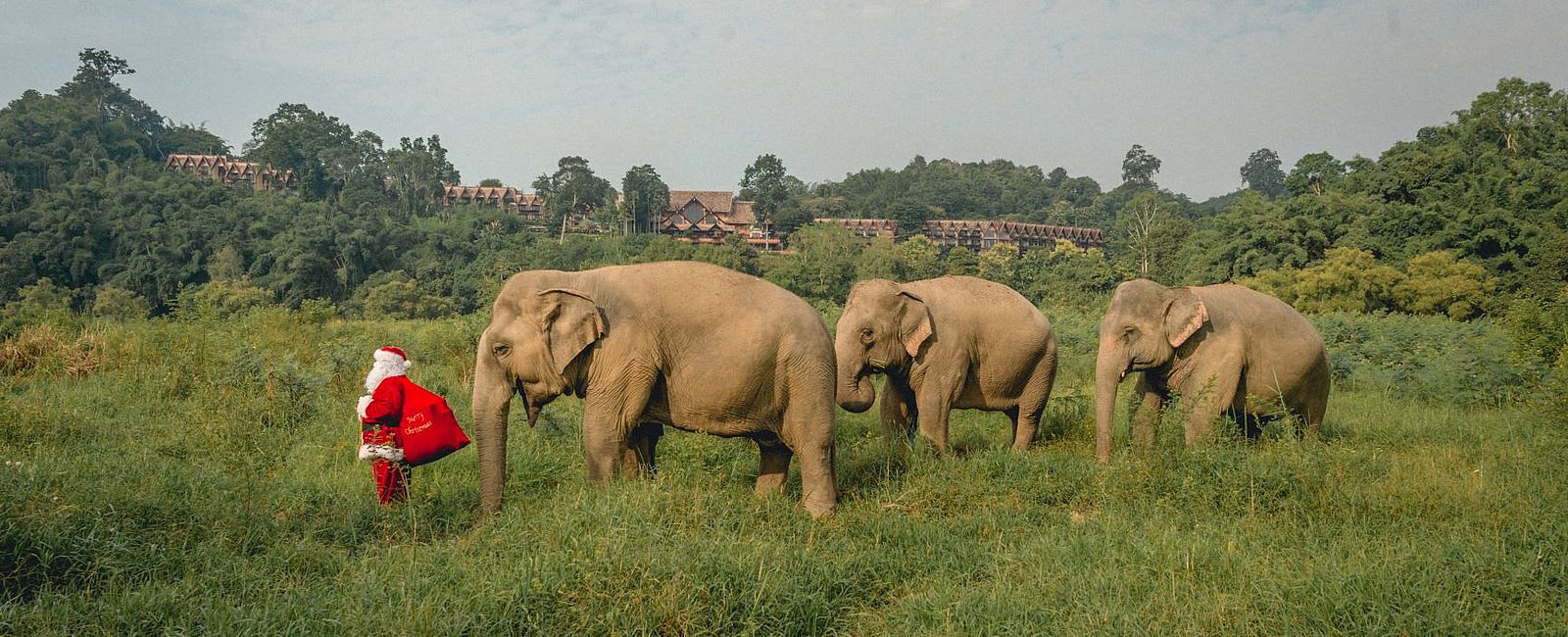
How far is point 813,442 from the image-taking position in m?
6.25

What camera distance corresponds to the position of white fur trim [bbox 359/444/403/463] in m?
5.95

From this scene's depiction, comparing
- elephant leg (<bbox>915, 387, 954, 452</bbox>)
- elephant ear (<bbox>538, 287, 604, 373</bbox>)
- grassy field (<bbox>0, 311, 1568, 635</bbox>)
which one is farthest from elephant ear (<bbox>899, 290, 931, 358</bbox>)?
elephant ear (<bbox>538, 287, 604, 373</bbox>)

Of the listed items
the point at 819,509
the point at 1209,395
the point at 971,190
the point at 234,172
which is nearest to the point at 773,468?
the point at 819,509

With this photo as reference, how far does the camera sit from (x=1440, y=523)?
5754 mm

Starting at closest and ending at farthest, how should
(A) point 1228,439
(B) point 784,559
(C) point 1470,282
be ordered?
(B) point 784,559 < (A) point 1228,439 < (C) point 1470,282

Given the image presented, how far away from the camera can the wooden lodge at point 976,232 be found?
8875 centimetres

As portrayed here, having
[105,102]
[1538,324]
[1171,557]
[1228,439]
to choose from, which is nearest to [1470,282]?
[1538,324]

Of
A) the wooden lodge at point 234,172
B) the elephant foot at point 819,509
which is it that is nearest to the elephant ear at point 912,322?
the elephant foot at point 819,509

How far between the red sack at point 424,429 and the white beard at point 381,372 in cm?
Result: 14

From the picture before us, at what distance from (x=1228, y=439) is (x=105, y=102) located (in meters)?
137

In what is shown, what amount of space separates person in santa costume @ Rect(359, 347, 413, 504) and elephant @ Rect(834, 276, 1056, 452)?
3618 millimetres

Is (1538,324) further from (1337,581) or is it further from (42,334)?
(42,334)

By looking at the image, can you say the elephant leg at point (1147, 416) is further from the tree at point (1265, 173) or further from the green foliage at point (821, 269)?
the tree at point (1265, 173)

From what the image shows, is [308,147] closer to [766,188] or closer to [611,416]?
[766,188]
